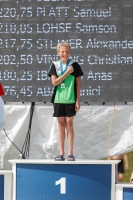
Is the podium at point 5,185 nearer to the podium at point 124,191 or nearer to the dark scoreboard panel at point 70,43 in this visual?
the podium at point 124,191

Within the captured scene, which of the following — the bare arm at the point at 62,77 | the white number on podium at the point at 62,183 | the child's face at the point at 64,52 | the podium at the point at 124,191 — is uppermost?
the child's face at the point at 64,52

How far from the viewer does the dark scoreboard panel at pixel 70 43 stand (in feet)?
21.0

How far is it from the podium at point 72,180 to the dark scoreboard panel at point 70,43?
4.67 feet

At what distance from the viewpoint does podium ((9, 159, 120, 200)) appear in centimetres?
508

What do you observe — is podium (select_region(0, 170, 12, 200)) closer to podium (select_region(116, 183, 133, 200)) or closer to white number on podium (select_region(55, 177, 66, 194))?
white number on podium (select_region(55, 177, 66, 194))

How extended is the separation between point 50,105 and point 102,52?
782mm

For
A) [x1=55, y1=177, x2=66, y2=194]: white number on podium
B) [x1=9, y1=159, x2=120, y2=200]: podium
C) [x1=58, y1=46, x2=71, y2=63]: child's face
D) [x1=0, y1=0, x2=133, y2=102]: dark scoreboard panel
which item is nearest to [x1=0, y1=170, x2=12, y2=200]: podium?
[x1=9, y1=159, x2=120, y2=200]: podium

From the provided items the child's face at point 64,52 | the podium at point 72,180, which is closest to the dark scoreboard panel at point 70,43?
the child's face at point 64,52

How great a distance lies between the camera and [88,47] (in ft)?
21.1

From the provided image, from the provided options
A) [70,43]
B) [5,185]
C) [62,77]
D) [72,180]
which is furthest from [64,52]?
[5,185]

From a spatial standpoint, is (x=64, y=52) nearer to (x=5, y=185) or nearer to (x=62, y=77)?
(x=62, y=77)

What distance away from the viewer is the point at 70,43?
6438mm

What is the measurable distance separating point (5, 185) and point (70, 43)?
189cm

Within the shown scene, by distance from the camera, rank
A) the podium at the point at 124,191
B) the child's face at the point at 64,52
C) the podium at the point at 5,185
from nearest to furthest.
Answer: the podium at the point at 124,191, the podium at the point at 5,185, the child's face at the point at 64,52
